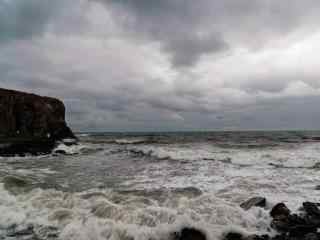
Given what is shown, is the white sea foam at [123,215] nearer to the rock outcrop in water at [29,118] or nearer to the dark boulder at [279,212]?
the dark boulder at [279,212]

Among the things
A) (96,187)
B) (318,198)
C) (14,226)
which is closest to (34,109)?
(96,187)

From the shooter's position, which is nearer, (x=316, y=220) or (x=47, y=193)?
(x=316, y=220)

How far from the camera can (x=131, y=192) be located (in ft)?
32.2

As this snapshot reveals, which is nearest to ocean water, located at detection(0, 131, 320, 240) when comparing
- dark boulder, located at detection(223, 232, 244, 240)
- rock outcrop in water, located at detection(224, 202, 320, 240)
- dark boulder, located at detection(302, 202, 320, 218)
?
dark boulder, located at detection(223, 232, 244, 240)

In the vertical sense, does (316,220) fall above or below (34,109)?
below

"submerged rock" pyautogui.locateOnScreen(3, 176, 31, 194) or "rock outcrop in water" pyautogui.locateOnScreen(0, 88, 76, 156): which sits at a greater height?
"rock outcrop in water" pyautogui.locateOnScreen(0, 88, 76, 156)

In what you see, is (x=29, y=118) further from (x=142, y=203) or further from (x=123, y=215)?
(x=123, y=215)

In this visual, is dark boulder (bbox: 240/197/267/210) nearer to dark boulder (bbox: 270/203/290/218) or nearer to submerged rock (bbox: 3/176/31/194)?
dark boulder (bbox: 270/203/290/218)

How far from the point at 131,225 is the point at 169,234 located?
0.97 meters

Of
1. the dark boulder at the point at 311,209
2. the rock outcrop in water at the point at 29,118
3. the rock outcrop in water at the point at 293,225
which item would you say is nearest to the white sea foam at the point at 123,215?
the rock outcrop in water at the point at 293,225

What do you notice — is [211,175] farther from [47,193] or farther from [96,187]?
[47,193]

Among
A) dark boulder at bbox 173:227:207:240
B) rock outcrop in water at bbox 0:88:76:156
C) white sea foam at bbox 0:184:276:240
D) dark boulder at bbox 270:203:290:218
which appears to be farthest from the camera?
rock outcrop in water at bbox 0:88:76:156

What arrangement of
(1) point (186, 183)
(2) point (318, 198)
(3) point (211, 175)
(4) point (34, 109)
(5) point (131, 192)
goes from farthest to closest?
(4) point (34, 109)
(3) point (211, 175)
(1) point (186, 183)
(5) point (131, 192)
(2) point (318, 198)

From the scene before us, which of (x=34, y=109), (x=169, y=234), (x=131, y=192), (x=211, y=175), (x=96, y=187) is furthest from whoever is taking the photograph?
(x=34, y=109)
